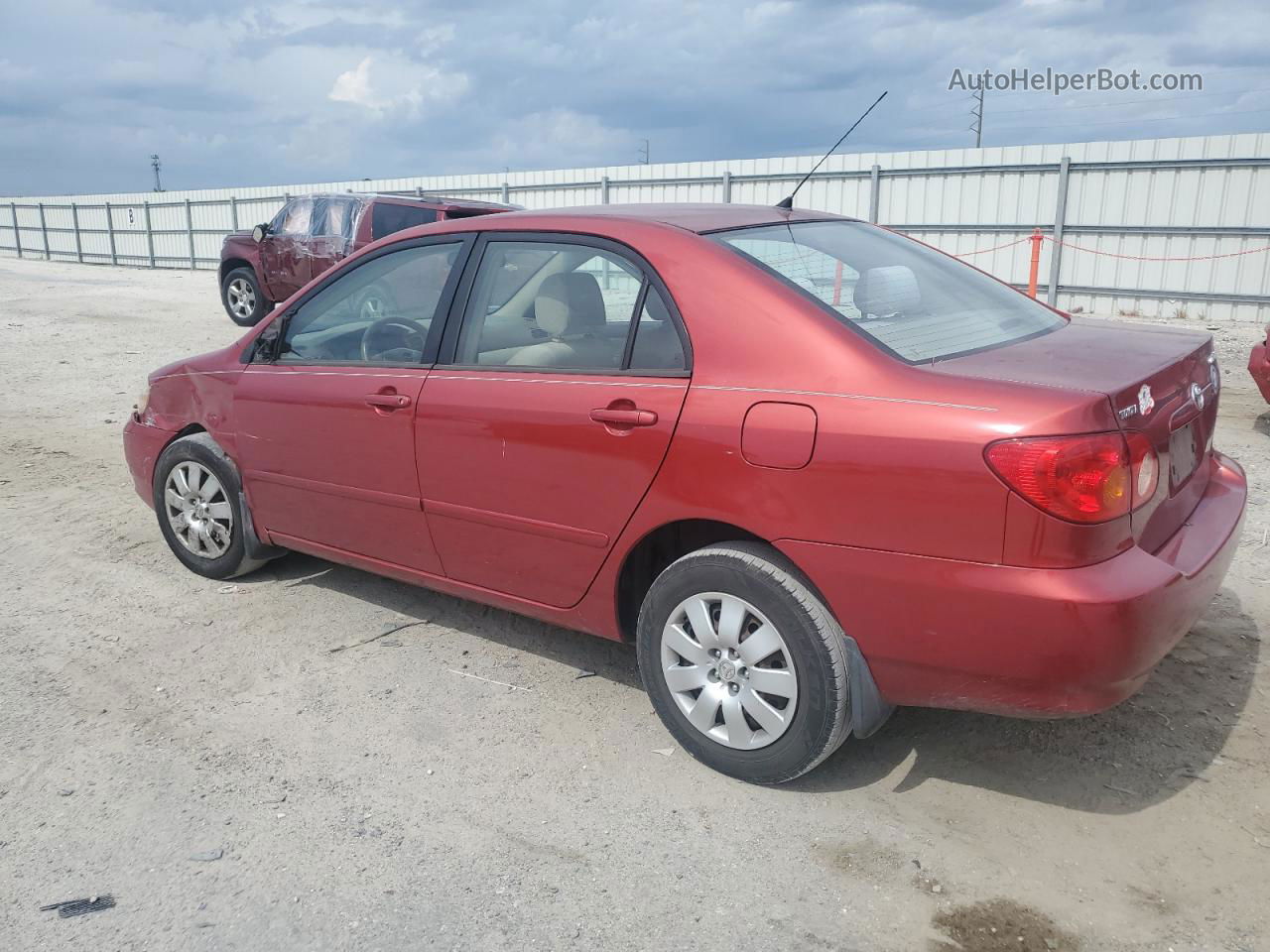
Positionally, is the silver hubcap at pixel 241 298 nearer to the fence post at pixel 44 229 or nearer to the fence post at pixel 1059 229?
the fence post at pixel 1059 229

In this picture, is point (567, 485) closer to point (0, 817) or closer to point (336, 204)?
point (0, 817)

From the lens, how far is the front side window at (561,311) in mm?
3209

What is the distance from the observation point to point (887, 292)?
3271mm

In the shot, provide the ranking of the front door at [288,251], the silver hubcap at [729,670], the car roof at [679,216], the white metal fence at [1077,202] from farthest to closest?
the white metal fence at [1077,202] < the front door at [288,251] < the car roof at [679,216] < the silver hubcap at [729,670]

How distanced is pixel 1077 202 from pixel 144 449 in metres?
15.9

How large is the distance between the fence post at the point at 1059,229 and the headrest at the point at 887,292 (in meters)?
14.8

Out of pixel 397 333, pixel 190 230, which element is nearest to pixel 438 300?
pixel 397 333

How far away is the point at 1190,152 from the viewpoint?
15734mm

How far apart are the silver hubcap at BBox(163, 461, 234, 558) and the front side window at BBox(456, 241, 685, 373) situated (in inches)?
64.6

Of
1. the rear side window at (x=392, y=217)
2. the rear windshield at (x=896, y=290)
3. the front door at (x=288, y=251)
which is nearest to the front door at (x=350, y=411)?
the rear windshield at (x=896, y=290)

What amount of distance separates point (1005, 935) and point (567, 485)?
172cm

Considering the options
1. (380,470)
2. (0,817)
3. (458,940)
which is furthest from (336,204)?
(458,940)

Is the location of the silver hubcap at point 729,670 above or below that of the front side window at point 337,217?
below

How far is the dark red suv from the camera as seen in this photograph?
40.8 ft
